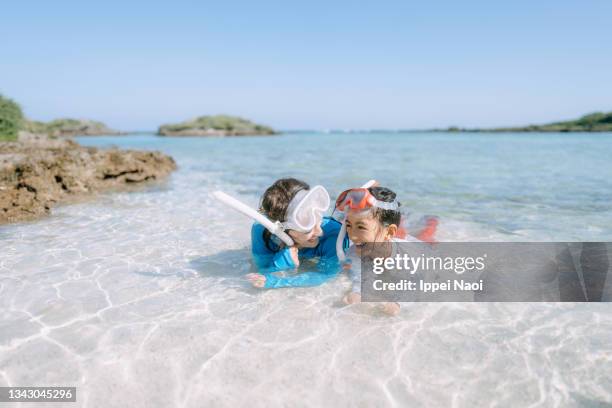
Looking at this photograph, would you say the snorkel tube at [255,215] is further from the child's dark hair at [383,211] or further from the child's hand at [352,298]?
the child's dark hair at [383,211]

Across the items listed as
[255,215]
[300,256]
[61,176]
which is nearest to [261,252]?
[300,256]

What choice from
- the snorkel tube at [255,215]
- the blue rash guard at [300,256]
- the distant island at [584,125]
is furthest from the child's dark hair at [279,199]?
the distant island at [584,125]

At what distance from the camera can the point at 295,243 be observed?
419cm

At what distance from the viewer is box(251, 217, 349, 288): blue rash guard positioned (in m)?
4.09

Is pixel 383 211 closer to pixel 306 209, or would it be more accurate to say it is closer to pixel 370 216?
pixel 370 216

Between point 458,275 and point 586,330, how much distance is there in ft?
4.39

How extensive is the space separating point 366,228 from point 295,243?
36.1 inches

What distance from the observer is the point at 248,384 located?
2.65 m

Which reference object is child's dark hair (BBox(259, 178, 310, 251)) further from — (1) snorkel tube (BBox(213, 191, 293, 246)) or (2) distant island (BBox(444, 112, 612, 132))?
(2) distant island (BBox(444, 112, 612, 132))

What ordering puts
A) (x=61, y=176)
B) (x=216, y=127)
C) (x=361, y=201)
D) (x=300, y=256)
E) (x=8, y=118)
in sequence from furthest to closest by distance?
1. (x=216, y=127)
2. (x=8, y=118)
3. (x=61, y=176)
4. (x=300, y=256)
5. (x=361, y=201)

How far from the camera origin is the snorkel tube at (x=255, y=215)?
345 cm

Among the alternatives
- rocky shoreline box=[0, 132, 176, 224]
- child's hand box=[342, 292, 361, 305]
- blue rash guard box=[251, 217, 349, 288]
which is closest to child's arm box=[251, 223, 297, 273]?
blue rash guard box=[251, 217, 349, 288]

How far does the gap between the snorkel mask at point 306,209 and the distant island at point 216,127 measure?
10247cm

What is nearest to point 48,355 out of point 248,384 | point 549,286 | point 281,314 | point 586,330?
point 248,384
